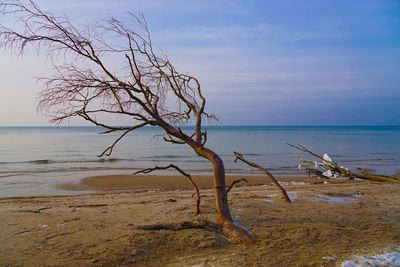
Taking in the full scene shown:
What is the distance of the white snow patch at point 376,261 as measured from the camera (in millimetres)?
5539

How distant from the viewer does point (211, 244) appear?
6434 millimetres

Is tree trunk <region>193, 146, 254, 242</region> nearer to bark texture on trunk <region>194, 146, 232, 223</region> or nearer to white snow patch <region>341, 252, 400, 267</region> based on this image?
bark texture on trunk <region>194, 146, 232, 223</region>

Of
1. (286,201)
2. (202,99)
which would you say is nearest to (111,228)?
(202,99)

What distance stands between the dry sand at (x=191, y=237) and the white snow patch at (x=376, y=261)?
17 centimetres

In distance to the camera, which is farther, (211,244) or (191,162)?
(191,162)

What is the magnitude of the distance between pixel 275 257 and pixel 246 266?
567 mm

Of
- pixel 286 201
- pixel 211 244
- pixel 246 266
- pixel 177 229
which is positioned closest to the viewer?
pixel 246 266

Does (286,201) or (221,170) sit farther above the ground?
(221,170)

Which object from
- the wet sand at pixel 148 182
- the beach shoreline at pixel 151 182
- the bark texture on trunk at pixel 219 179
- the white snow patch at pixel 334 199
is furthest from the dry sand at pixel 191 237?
the wet sand at pixel 148 182

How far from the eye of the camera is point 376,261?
5.65 metres

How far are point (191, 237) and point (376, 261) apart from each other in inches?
110

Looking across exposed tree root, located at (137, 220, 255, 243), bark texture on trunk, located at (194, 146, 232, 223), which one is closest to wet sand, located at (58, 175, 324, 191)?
exposed tree root, located at (137, 220, 255, 243)

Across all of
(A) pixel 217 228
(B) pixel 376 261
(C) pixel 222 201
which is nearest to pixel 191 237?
(A) pixel 217 228

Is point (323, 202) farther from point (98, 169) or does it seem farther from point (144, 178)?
point (98, 169)
